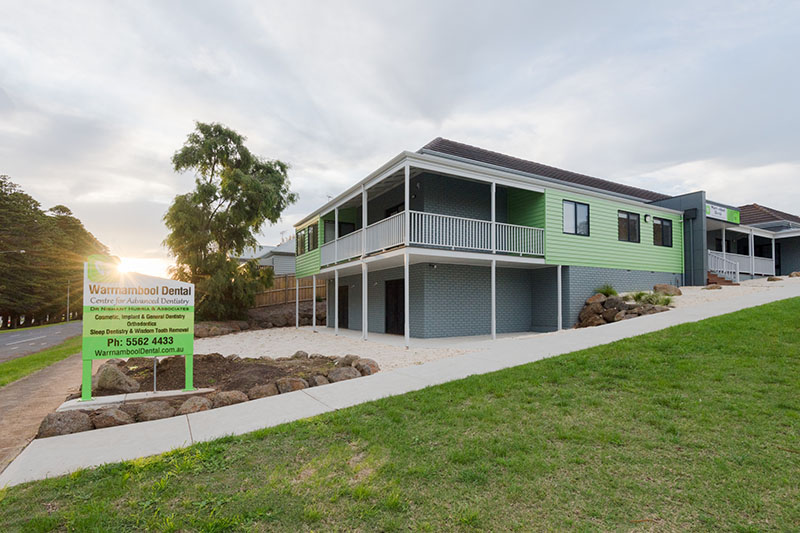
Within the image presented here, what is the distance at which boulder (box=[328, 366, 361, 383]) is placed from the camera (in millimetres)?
7188

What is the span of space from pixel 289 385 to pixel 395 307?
9.49 m

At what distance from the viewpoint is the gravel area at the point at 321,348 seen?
376 inches

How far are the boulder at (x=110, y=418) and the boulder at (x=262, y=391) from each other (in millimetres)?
1566

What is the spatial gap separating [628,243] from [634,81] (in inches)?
291

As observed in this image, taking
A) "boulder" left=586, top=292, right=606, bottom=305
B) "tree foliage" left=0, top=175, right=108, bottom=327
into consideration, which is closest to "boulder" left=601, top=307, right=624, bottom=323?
"boulder" left=586, top=292, right=606, bottom=305

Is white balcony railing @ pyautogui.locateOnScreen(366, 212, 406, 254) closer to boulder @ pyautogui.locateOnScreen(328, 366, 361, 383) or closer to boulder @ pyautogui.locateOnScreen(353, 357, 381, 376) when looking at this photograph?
boulder @ pyautogui.locateOnScreen(353, 357, 381, 376)

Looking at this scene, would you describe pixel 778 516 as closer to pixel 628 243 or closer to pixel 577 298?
pixel 577 298

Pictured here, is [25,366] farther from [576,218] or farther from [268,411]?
[576,218]

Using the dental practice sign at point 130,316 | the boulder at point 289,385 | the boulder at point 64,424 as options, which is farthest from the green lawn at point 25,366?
the boulder at point 289,385

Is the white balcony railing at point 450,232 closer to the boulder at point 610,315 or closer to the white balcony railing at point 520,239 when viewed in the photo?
the white balcony railing at point 520,239

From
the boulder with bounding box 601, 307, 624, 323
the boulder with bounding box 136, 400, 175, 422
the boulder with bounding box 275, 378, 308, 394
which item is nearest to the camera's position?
the boulder with bounding box 136, 400, 175, 422

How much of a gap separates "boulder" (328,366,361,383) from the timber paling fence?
17624 millimetres

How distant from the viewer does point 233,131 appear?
20828 millimetres

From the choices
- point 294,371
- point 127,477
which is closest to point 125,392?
point 294,371
